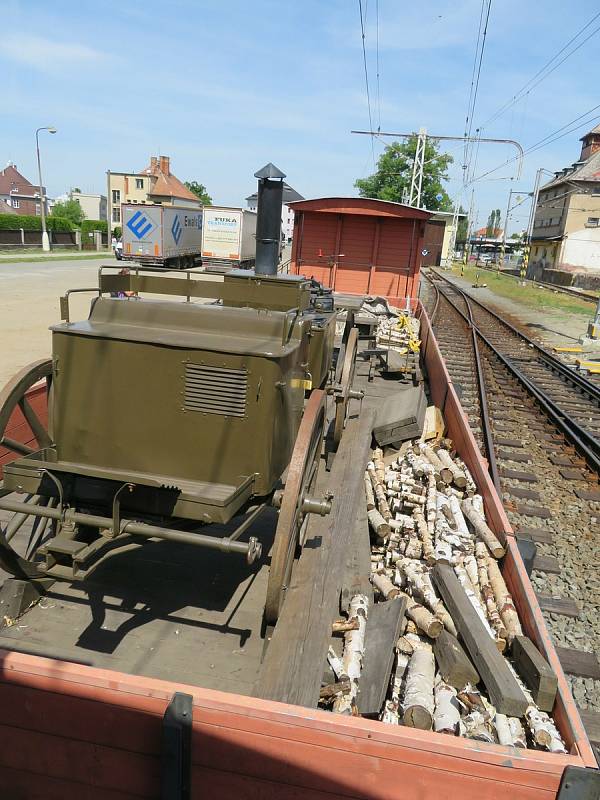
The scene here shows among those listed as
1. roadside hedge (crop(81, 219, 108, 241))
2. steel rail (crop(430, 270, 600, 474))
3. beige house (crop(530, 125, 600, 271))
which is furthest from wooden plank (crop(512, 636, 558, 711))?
roadside hedge (crop(81, 219, 108, 241))

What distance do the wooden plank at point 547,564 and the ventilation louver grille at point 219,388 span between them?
3.75m

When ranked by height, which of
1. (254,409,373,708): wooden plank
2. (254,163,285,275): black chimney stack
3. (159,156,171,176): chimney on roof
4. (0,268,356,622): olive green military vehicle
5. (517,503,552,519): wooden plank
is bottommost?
(517,503,552,519): wooden plank

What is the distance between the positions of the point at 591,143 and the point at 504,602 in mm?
66787

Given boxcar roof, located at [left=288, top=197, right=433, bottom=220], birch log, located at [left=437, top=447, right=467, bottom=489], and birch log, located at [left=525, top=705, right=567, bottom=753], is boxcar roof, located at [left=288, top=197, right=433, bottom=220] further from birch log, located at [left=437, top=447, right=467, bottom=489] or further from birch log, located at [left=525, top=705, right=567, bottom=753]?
birch log, located at [left=525, top=705, right=567, bottom=753]

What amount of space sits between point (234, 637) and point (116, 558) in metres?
1.36

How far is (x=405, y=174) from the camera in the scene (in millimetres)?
70625

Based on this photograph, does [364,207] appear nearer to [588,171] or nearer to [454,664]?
[454,664]

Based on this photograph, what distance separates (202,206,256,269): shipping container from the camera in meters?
33.3

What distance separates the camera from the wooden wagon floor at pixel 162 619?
148 inches

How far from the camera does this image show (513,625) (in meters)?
4.41

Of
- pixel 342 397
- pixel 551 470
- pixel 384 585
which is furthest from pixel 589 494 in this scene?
pixel 384 585

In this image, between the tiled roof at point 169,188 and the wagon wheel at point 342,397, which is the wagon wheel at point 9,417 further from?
the tiled roof at point 169,188

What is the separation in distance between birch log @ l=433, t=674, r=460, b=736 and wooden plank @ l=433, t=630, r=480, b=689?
0.22 feet

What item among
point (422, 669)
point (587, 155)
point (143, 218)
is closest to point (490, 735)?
point (422, 669)
